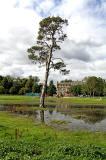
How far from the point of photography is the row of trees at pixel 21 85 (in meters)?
134

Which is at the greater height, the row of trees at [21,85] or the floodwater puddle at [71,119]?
the row of trees at [21,85]

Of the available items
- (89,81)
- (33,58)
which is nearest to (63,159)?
(33,58)

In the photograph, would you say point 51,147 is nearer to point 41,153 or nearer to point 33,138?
point 41,153

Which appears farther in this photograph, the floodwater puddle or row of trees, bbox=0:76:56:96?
row of trees, bbox=0:76:56:96

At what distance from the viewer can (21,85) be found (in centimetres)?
14512

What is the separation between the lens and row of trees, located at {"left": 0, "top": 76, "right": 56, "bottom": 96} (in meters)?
134

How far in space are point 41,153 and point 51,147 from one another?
0.86 metres

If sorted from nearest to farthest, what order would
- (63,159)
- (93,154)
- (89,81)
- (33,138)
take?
1. (63,159)
2. (93,154)
3. (33,138)
4. (89,81)

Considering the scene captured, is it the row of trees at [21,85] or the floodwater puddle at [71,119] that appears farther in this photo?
the row of trees at [21,85]

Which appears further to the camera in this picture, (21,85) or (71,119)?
(21,85)

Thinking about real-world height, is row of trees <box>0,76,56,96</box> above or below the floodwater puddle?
above

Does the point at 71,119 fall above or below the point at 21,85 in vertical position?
below

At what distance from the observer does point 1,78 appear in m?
144

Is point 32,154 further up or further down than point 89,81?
further down
